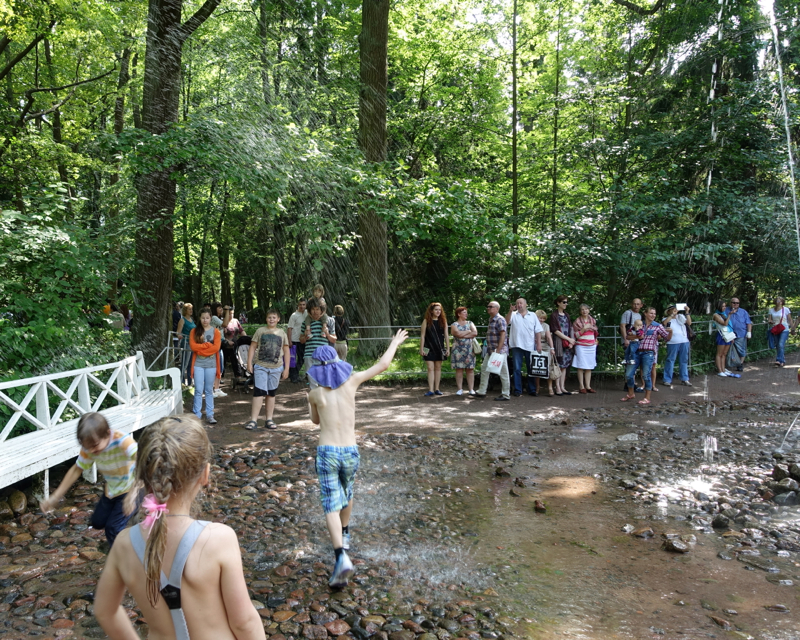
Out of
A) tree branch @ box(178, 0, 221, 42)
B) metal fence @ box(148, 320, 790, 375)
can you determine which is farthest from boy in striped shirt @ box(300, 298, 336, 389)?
tree branch @ box(178, 0, 221, 42)

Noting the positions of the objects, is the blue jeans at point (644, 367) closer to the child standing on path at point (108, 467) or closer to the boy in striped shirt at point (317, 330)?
the boy in striped shirt at point (317, 330)

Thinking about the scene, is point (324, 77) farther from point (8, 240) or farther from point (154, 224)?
point (8, 240)

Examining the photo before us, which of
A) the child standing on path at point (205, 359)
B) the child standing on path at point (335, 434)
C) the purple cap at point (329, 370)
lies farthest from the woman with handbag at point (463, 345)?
the purple cap at point (329, 370)

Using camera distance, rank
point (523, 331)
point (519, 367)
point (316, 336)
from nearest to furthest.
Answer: point (316, 336)
point (523, 331)
point (519, 367)

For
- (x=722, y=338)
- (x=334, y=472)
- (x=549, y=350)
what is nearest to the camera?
(x=334, y=472)

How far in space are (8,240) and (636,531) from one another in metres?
9.12

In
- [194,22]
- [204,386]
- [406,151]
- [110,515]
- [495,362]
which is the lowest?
[110,515]

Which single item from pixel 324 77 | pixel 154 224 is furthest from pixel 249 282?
pixel 154 224

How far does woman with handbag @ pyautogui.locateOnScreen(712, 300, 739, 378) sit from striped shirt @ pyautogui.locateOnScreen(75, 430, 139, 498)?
49.6ft

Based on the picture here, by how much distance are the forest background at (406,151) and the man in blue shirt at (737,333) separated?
5.15ft

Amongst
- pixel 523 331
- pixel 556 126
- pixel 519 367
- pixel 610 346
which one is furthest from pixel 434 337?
pixel 556 126

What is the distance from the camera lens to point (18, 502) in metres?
6.64

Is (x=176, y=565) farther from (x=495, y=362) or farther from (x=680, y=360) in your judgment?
(x=680, y=360)

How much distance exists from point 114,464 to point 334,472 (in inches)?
66.7
